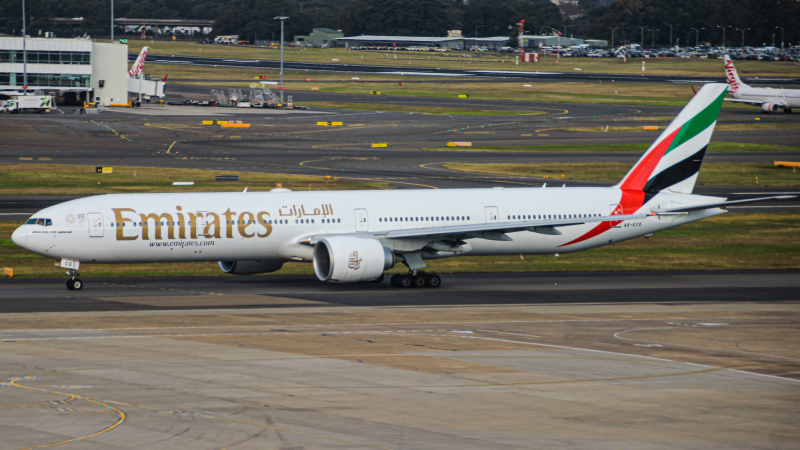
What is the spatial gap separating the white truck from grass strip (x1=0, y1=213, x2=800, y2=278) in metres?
77.1

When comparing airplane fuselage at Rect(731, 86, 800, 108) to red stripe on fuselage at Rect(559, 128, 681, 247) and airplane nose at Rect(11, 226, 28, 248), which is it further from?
airplane nose at Rect(11, 226, 28, 248)

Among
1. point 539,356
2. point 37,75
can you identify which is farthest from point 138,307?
point 37,75

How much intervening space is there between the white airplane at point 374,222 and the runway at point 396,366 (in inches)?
64.2

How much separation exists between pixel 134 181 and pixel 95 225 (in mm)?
33557

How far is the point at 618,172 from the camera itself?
8169 centimetres

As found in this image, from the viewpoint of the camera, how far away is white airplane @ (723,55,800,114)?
445ft

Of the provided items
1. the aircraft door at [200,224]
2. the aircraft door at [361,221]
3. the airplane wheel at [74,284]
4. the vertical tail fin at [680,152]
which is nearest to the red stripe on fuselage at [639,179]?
the vertical tail fin at [680,152]

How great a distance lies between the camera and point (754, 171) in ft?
275

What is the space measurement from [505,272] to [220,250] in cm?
1455

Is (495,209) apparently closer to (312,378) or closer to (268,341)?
(268,341)

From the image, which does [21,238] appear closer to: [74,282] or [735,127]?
[74,282]

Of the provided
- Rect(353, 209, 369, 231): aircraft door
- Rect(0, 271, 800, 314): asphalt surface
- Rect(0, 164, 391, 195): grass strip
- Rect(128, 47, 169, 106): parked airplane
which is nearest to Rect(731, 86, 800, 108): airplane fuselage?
Rect(0, 164, 391, 195): grass strip

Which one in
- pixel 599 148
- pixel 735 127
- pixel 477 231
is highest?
pixel 735 127

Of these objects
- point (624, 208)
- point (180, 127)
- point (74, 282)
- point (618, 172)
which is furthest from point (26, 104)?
point (624, 208)
